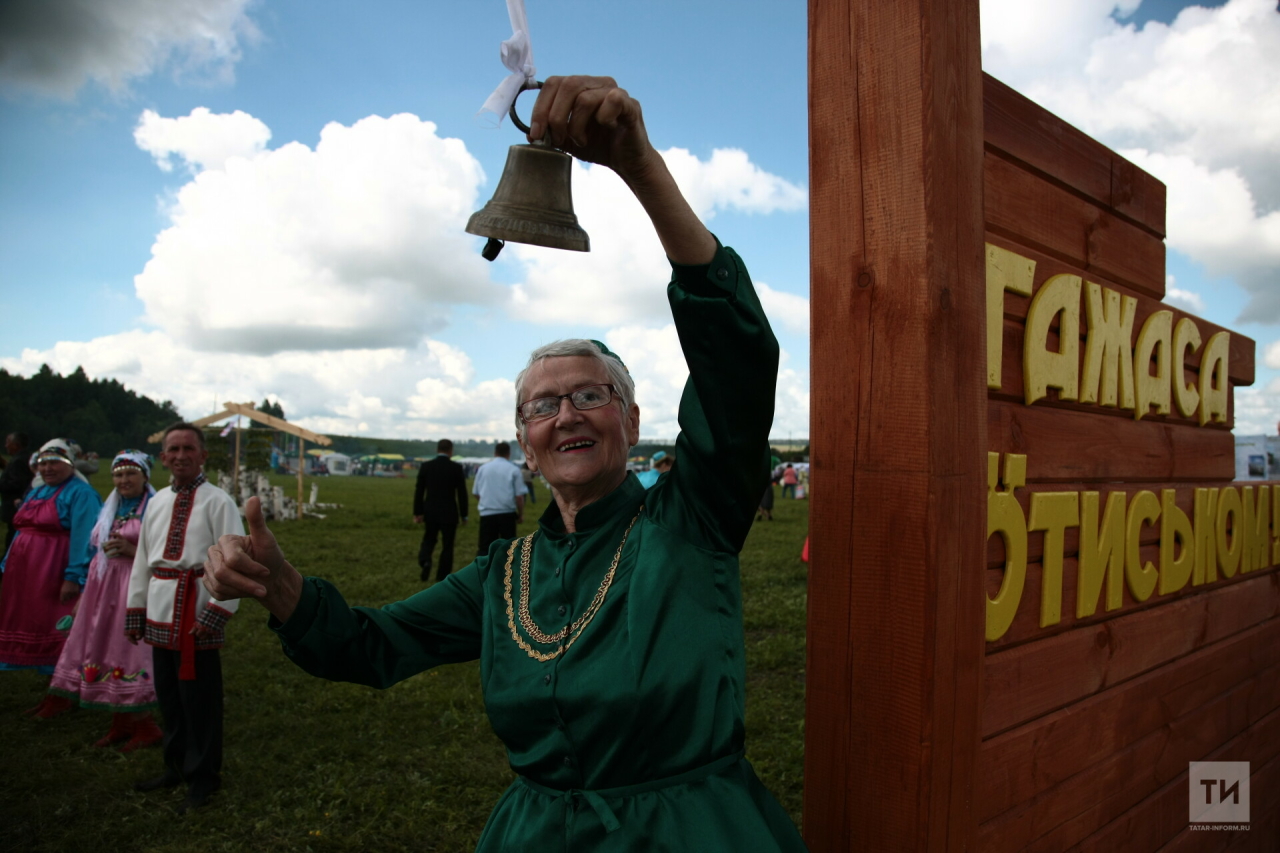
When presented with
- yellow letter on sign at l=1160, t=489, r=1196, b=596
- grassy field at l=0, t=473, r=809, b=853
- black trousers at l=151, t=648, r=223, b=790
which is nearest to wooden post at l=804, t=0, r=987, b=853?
yellow letter on sign at l=1160, t=489, r=1196, b=596

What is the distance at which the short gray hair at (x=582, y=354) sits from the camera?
1724mm

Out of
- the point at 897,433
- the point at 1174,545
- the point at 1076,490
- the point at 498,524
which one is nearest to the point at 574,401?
the point at 897,433

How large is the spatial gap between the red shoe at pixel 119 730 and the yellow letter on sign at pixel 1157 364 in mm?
5992

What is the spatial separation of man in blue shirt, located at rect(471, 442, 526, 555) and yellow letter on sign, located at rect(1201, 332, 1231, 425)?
7.41 m

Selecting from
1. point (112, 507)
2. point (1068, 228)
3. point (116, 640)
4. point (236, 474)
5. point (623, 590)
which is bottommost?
point (116, 640)

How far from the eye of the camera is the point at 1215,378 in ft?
10.4

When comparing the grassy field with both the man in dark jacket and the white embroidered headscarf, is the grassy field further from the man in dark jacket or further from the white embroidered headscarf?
the man in dark jacket

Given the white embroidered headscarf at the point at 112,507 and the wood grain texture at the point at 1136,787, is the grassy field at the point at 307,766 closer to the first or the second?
the white embroidered headscarf at the point at 112,507

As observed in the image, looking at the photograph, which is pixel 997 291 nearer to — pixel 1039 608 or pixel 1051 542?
pixel 1051 542

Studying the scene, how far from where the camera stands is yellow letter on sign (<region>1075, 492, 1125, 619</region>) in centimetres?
215

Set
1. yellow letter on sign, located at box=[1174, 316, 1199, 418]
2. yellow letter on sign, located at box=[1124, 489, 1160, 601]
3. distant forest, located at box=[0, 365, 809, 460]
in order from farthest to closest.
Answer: distant forest, located at box=[0, 365, 809, 460], yellow letter on sign, located at box=[1174, 316, 1199, 418], yellow letter on sign, located at box=[1124, 489, 1160, 601]

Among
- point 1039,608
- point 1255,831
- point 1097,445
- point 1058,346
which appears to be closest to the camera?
point 1039,608

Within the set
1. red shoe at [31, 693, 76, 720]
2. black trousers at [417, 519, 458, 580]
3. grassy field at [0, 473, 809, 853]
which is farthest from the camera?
black trousers at [417, 519, 458, 580]

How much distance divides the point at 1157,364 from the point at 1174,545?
0.62m
